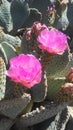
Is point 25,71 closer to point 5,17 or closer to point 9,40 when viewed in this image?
point 9,40

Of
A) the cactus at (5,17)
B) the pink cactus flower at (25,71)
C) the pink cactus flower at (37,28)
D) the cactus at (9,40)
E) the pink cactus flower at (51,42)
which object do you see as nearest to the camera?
the pink cactus flower at (25,71)

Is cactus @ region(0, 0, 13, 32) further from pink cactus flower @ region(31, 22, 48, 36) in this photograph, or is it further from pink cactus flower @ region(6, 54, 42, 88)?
pink cactus flower @ region(6, 54, 42, 88)

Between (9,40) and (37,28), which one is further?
(9,40)

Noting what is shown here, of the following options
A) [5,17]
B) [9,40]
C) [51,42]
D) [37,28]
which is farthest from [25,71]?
[5,17]

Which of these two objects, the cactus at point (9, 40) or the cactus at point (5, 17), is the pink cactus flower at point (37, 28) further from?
the cactus at point (5, 17)

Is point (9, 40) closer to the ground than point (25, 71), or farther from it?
closer to the ground

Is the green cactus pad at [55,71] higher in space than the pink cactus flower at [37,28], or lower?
lower

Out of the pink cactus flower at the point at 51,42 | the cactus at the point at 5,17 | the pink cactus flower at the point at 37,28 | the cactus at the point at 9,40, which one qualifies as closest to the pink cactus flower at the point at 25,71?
the pink cactus flower at the point at 51,42

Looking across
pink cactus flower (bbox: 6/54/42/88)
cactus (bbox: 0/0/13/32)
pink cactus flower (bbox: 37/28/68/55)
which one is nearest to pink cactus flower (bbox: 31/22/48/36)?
pink cactus flower (bbox: 37/28/68/55)
